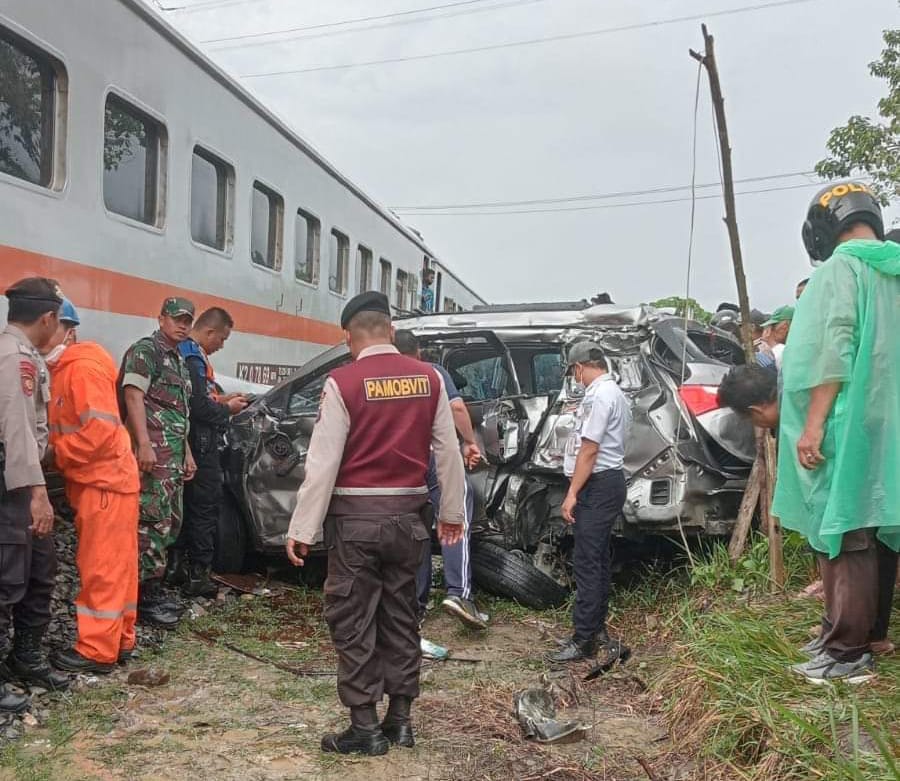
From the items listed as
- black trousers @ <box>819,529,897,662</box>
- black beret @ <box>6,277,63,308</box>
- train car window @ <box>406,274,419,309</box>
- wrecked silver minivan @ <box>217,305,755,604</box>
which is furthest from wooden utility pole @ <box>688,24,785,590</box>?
train car window @ <box>406,274,419,309</box>

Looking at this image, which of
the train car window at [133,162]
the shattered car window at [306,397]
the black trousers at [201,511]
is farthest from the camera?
the shattered car window at [306,397]

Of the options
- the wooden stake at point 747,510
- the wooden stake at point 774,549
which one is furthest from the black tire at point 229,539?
the wooden stake at point 774,549

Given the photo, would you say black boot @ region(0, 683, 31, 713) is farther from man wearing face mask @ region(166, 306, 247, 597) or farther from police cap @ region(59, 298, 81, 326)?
man wearing face mask @ region(166, 306, 247, 597)

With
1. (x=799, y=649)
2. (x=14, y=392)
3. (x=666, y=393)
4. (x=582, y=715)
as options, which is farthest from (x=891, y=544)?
(x=14, y=392)

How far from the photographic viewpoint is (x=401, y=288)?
12.9 metres

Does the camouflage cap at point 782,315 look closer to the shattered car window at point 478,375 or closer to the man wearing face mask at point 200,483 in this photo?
the shattered car window at point 478,375

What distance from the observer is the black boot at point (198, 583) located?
17.9 ft

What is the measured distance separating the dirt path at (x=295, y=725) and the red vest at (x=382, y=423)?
102 cm

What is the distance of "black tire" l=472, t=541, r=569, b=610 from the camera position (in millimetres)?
5414

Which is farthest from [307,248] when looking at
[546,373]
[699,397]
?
[699,397]

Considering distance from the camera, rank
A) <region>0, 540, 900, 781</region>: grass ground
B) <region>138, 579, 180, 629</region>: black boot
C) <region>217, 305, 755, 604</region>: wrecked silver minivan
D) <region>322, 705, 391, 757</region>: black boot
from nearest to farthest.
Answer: <region>0, 540, 900, 781</region>: grass ground
<region>322, 705, 391, 757</region>: black boot
<region>138, 579, 180, 629</region>: black boot
<region>217, 305, 755, 604</region>: wrecked silver minivan

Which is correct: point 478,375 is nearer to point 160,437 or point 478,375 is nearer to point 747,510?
point 747,510

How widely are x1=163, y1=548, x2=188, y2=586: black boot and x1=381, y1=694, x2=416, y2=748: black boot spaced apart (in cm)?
242

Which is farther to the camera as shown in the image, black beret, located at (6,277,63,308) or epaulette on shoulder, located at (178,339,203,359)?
epaulette on shoulder, located at (178,339,203,359)
